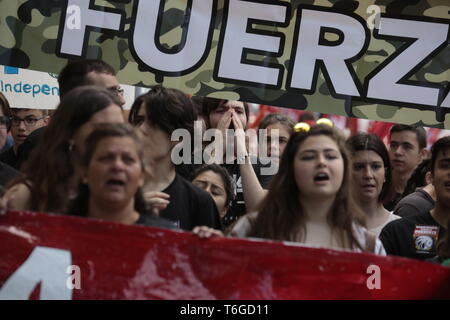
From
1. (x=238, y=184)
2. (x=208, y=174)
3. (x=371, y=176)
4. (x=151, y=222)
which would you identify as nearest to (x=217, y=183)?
(x=208, y=174)

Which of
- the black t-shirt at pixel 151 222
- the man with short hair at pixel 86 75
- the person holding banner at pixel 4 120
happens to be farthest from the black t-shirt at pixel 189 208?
the person holding banner at pixel 4 120

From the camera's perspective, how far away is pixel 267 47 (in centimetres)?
589

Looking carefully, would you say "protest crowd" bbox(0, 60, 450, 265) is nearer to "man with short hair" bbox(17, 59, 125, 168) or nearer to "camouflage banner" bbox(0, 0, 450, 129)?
"man with short hair" bbox(17, 59, 125, 168)

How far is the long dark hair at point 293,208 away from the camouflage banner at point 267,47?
42.5 inches

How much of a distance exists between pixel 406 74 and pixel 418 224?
93 centimetres

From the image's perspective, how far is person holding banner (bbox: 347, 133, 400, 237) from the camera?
19.4 ft

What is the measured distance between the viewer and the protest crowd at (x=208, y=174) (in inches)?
166

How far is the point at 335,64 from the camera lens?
232 inches

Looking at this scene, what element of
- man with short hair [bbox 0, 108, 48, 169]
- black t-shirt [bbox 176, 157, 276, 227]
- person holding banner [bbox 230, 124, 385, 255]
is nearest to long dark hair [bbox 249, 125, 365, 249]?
person holding banner [bbox 230, 124, 385, 255]

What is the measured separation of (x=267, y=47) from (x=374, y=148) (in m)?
0.96

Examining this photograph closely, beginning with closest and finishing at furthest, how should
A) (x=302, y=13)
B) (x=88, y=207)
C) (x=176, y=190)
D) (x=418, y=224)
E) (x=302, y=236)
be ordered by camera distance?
1. (x=88, y=207)
2. (x=302, y=236)
3. (x=176, y=190)
4. (x=418, y=224)
5. (x=302, y=13)

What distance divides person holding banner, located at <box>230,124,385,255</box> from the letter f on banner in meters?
1.67
